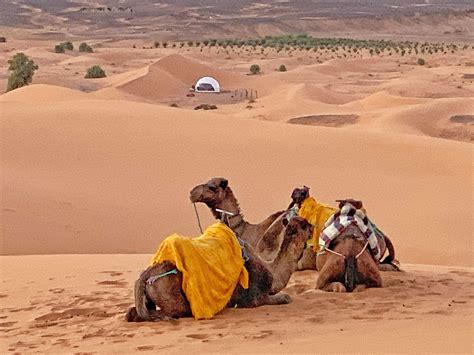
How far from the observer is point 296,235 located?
7.74 m

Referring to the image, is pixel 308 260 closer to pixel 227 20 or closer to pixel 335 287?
pixel 335 287

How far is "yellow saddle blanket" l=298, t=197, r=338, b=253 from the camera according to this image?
9.22 metres

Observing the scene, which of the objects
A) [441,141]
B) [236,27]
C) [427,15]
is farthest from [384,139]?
[427,15]

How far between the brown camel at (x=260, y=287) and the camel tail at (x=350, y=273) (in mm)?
680

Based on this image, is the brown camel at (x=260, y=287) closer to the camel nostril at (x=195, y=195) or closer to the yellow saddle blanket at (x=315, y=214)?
the camel nostril at (x=195, y=195)

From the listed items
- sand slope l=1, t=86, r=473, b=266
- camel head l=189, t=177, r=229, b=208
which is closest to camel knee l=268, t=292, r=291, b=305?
camel head l=189, t=177, r=229, b=208

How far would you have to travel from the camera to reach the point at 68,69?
174ft

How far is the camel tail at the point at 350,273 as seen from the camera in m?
8.35

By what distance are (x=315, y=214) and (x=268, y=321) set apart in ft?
7.32

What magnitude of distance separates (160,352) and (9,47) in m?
63.7

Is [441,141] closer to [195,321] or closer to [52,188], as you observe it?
[52,188]

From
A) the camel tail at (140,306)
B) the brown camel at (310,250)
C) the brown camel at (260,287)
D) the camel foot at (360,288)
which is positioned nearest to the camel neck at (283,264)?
the brown camel at (260,287)

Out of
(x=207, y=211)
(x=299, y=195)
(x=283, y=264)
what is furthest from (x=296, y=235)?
(x=207, y=211)

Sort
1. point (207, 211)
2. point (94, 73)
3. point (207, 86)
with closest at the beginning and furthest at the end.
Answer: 1. point (207, 211)
2. point (207, 86)
3. point (94, 73)
